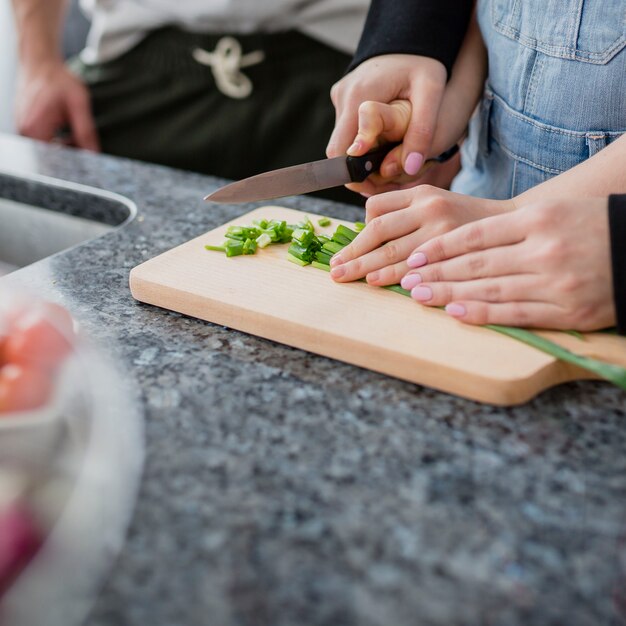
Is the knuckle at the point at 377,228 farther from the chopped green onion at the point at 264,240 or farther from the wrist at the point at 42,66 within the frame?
the wrist at the point at 42,66

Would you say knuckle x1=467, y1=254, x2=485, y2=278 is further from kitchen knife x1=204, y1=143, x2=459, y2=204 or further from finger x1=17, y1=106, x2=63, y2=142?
finger x1=17, y1=106, x2=63, y2=142

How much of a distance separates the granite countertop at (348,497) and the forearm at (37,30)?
1563 mm

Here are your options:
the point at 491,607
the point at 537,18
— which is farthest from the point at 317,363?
the point at 537,18

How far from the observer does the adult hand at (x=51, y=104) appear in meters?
2.23

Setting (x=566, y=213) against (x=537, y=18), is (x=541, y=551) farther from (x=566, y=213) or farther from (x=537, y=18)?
(x=537, y=18)

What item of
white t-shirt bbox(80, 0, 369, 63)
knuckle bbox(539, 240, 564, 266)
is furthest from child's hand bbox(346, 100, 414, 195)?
white t-shirt bbox(80, 0, 369, 63)

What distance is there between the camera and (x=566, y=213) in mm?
900

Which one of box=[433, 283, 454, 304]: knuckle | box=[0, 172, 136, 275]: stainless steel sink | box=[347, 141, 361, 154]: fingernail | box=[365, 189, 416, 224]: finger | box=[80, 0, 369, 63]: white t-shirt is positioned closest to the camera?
box=[433, 283, 454, 304]: knuckle

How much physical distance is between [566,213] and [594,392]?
217 millimetres

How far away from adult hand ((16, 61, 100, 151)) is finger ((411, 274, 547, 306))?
5.38 feet

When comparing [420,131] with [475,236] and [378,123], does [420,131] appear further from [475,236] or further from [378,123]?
[475,236]

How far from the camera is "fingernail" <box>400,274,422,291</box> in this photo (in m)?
0.99

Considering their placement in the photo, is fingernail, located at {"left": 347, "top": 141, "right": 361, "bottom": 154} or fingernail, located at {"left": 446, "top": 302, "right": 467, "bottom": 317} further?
fingernail, located at {"left": 347, "top": 141, "right": 361, "bottom": 154}

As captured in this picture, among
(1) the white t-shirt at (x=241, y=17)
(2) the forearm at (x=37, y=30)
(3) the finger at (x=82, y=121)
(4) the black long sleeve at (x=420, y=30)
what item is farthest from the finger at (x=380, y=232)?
(2) the forearm at (x=37, y=30)
